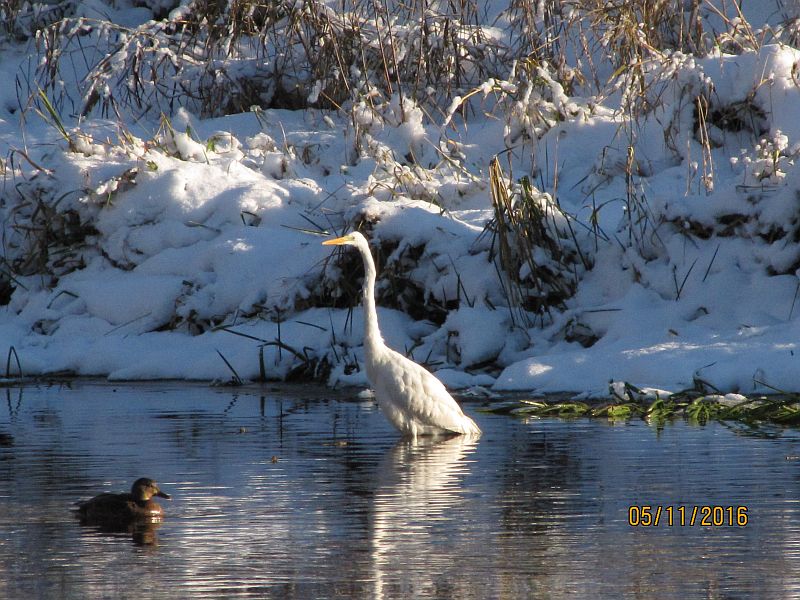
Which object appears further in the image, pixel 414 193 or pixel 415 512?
pixel 414 193

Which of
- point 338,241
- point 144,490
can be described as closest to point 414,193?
point 338,241

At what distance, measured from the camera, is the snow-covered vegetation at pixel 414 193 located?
13297mm

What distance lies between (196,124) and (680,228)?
844 cm

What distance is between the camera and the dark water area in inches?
219

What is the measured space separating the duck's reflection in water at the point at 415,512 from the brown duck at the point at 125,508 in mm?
1062

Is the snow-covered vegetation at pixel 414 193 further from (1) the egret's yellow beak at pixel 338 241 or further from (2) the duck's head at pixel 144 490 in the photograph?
(2) the duck's head at pixel 144 490

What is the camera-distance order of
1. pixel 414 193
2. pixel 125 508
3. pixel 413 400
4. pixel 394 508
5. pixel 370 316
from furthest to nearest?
pixel 414 193
pixel 370 316
pixel 413 400
pixel 394 508
pixel 125 508
